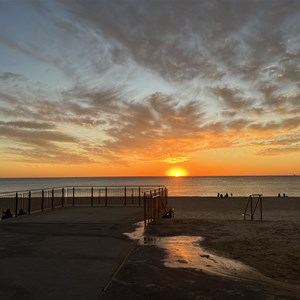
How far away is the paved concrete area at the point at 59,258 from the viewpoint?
20.0ft

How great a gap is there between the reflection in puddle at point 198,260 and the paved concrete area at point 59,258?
0.95 m

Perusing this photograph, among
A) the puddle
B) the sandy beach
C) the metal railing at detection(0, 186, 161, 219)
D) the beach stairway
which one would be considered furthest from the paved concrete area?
the beach stairway

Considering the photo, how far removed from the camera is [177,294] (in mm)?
5816

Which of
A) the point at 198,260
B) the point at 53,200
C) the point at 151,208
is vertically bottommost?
the point at 198,260

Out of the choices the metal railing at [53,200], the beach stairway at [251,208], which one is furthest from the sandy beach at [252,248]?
the beach stairway at [251,208]

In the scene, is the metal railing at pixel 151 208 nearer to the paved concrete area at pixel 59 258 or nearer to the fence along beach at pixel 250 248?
the fence along beach at pixel 250 248

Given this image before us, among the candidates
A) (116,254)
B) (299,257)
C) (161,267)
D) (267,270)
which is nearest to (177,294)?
(161,267)

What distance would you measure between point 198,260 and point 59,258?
3116 millimetres

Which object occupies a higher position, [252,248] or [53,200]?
[53,200]

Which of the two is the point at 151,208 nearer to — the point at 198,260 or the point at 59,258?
the point at 198,260

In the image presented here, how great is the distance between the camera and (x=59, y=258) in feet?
27.6

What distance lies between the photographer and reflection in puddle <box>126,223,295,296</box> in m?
7.12

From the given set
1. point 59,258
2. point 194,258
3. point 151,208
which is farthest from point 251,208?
point 59,258

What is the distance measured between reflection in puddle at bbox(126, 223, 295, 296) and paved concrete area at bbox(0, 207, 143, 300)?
3.12 ft
